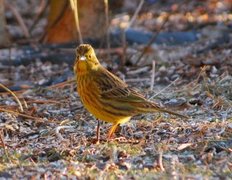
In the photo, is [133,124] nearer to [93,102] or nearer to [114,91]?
[114,91]

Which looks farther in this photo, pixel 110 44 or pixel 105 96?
pixel 110 44

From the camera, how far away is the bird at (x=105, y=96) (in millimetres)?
5727

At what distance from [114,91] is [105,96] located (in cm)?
10

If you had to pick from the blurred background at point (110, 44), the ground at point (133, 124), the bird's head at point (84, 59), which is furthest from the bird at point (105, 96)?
the blurred background at point (110, 44)

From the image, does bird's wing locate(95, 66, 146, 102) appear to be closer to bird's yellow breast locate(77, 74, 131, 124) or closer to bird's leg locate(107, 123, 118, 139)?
bird's yellow breast locate(77, 74, 131, 124)

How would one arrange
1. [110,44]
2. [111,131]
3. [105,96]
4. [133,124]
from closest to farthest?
[111,131] → [105,96] → [133,124] → [110,44]

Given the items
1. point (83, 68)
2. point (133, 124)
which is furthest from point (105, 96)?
point (133, 124)

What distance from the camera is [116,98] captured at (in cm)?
590

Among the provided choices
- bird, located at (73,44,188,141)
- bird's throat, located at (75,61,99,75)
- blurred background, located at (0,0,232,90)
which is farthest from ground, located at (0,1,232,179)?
bird's throat, located at (75,61,99,75)

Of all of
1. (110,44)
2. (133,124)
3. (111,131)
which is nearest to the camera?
(111,131)

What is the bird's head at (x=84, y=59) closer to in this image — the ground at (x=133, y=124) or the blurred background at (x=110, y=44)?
the ground at (x=133, y=124)

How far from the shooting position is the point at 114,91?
233 inches

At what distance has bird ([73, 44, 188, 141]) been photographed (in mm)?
5727

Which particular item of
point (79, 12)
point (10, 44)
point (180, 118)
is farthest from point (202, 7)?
point (180, 118)
